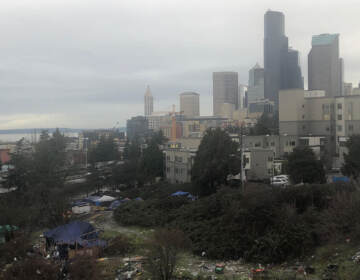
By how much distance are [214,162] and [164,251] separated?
13.1m

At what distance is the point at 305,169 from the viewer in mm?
20953

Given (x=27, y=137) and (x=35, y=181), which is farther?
(x=27, y=137)

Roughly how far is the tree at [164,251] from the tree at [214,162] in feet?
42.7

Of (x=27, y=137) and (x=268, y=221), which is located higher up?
(x=27, y=137)

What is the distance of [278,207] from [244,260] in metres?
2.43

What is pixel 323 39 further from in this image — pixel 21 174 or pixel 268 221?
pixel 268 221

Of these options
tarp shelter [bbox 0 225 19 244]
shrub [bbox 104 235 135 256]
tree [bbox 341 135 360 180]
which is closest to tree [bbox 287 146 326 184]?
tree [bbox 341 135 360 180]

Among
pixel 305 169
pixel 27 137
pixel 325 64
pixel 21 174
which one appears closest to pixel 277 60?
pixel 325 64

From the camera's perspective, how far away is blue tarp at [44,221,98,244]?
11622 millimetres

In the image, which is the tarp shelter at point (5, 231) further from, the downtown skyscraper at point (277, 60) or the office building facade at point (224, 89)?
the office building facade at point (224, 89)

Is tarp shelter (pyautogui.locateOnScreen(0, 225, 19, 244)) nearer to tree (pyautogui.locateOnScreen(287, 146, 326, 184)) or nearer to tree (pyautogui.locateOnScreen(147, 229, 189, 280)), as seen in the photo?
tree (pyautogui.locateOnScreen(147, 229, 189, 280))

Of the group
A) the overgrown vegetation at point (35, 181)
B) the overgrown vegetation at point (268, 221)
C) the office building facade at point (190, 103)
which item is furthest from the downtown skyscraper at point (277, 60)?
the overgrown vegetation at point (268, 221)

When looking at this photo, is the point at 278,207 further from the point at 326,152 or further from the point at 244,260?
the point at 326,152

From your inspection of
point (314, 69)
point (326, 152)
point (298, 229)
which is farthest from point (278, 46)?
point (298, 229)
